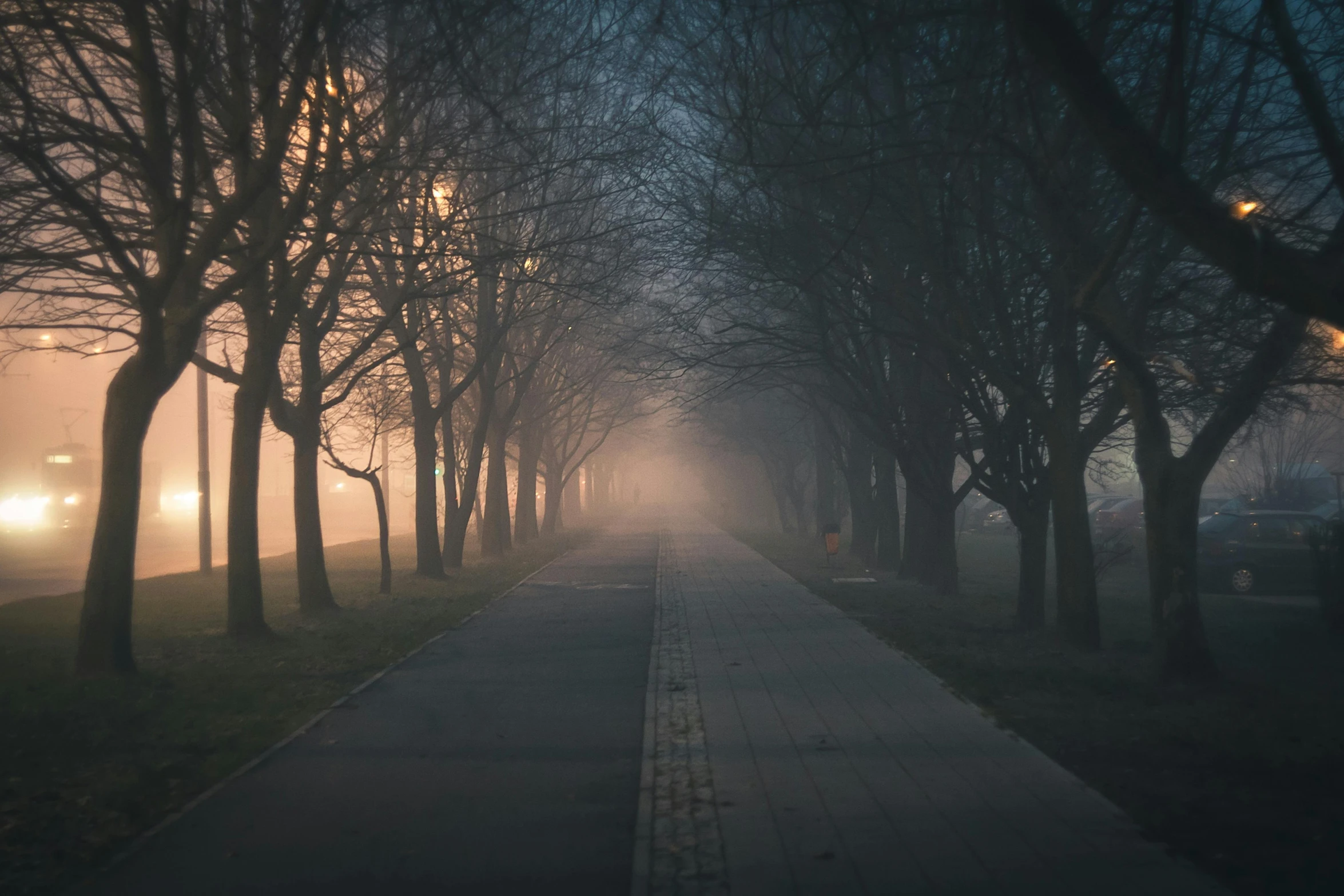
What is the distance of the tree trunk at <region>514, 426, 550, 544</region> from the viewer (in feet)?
123

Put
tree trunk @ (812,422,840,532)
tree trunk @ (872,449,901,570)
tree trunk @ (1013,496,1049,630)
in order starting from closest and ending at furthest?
tree trunk @ (1013,496,1049,630) < tree trunk @ (872,449,901,570) < tree trunk @ (812,422,840,532)

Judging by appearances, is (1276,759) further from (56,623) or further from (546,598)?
(56,623)

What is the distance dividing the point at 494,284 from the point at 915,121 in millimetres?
12241

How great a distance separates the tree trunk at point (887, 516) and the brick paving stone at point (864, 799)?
13.5m

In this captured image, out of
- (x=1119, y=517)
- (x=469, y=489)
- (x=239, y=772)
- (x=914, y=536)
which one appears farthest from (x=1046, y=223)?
(x=1119, y=517)

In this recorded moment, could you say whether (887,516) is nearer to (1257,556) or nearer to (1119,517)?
(1257,556)

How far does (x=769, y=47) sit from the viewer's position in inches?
483

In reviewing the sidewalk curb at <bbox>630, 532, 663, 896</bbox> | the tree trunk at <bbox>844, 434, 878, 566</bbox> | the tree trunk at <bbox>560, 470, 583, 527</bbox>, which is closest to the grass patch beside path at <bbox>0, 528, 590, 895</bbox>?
the sidewalk curb at <bbox>630, 532, 663, 896</bbox>

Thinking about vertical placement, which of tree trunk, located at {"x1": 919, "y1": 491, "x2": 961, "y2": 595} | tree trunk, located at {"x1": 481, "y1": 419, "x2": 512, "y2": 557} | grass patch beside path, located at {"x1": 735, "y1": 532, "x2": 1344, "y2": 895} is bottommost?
grass patch beside path, located at {"x1": 735, "y1": 532, "x2": 1344, "y2": 895}

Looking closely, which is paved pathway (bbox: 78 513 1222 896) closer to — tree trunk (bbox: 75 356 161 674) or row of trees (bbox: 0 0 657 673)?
tree trunk (bbox: 75 356 161 674)

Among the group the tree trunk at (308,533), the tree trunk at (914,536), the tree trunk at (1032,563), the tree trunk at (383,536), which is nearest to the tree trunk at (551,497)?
the tree trunk at (383,536)

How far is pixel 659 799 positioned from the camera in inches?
243

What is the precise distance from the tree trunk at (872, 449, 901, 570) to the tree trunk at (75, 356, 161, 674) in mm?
16445

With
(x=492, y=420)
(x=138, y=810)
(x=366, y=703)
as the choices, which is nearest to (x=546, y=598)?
(x=366, y=703)
